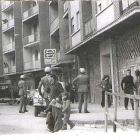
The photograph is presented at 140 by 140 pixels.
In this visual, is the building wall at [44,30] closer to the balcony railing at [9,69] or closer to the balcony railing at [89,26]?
the balcony railing at [9,69]

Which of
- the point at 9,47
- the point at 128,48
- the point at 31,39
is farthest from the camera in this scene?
the point at 9,47

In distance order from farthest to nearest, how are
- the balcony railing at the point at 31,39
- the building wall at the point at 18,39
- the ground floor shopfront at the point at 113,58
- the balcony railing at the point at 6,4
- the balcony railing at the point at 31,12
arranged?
the balcony railing at the point at 6,4, the building wall at the point at 18,39, the balcony railing at the point at 31,39, the balcony railing at the point at 31,12, the ground floor shopfront at the point at 113,58

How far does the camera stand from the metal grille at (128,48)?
14727 millimetres

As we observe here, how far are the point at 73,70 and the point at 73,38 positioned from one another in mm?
4561

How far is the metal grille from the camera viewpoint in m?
14.7

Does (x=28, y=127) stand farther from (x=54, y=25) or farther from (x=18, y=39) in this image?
(x=18, y=39)

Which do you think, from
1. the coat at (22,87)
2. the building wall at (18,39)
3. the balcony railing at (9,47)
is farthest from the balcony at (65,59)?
the balcony railing at (9,47)

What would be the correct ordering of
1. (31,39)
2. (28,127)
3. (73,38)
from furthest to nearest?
(31,39) < (73,38) < (28,127)

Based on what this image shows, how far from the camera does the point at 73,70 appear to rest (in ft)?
92.7

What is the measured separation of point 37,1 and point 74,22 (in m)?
12.9

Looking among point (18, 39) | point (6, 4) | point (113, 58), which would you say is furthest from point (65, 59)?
point (6, 4)

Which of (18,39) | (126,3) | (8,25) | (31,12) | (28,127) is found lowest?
(28,127)

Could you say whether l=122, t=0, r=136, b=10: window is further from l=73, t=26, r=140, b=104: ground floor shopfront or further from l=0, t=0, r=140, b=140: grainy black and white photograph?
l=73, t=26, r=140, b=104: ground floor shopfront

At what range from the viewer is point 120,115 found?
245 inches
